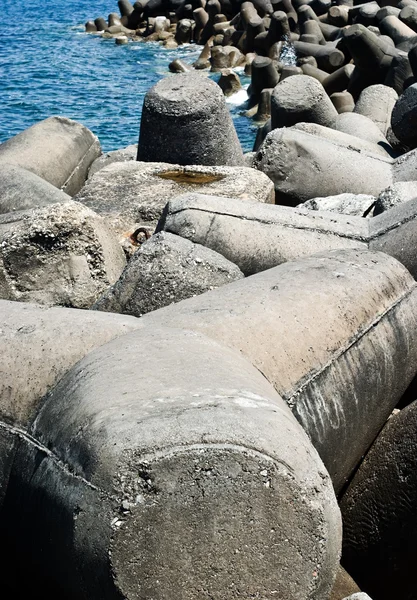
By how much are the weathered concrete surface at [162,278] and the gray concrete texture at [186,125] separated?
8.40ft

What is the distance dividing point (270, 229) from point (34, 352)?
1778 millimetres

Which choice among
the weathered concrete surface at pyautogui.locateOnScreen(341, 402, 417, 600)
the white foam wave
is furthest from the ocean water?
the weathered concrete surface at pyautogui.locateOnScreen(341, 402, 417, 600)

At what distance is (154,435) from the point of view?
193cm

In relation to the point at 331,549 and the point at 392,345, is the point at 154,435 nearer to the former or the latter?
the point at 331,549

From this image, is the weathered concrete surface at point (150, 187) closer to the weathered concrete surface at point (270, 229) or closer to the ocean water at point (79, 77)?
the weathered concrete surface at point (270, 229)

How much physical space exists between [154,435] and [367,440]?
1.07 metres

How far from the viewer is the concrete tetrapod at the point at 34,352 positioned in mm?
2346

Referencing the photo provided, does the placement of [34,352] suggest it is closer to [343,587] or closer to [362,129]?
[343,587]

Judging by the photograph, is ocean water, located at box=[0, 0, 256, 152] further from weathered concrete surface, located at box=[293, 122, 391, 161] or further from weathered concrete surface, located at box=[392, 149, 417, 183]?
weathered concrete surface, located at box=[392, 149, 417, 183]

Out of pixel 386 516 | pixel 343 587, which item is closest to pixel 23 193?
pixel 386 516

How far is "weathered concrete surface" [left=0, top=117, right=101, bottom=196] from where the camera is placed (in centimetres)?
603

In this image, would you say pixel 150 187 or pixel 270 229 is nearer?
pixel 270 229

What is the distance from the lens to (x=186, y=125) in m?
6.00

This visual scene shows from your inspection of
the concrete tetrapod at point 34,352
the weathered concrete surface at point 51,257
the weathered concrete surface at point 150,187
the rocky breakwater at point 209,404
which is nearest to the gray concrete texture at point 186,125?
the weathered concrete surface at point 150,187
